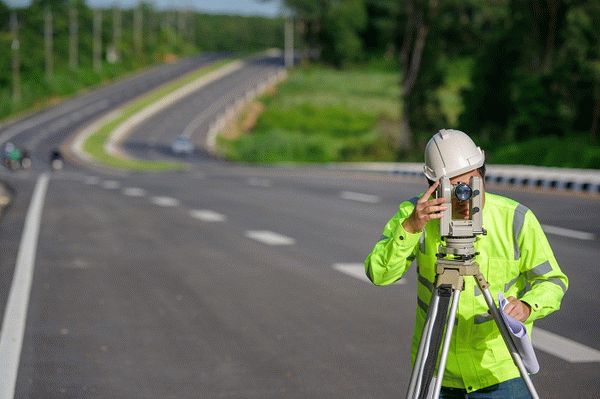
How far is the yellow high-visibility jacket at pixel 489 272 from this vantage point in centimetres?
429

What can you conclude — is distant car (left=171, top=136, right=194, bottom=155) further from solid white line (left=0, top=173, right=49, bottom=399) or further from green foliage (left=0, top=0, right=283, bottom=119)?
solid white line (left=0, top=173, right=49, bottom=399)

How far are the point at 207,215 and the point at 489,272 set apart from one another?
1950cm

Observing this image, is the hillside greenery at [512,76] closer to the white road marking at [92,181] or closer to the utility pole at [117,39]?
the white road marking at [92,181]

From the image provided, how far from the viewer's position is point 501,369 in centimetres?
433

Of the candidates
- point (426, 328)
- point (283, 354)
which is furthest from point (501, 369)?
point (283, 354)

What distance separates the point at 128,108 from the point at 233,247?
95027 mm

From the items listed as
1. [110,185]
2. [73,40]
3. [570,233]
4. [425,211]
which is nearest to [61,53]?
[73,40]

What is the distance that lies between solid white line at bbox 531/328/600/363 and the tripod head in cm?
478

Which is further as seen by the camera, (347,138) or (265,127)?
(265,127)

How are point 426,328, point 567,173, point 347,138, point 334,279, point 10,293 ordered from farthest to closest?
point 347,138 < point 567,173 < point 334,279 < point 10,293 < point 426,328

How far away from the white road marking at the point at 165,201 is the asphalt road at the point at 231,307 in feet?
9.70

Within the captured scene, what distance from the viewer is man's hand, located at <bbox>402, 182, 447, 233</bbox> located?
394 cm

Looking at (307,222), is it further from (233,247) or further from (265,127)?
(265,127)

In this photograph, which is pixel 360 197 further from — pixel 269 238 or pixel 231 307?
pixel 231 307
